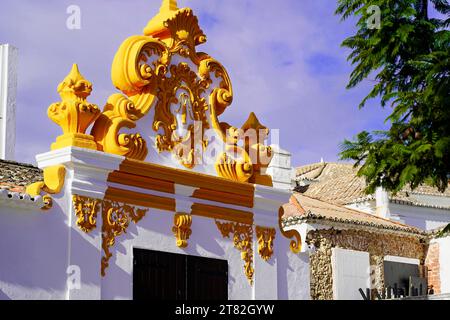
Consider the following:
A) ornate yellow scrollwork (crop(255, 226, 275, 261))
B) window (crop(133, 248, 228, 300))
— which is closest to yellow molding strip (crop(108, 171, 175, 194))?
window (crop(133, 248, 228, 300))

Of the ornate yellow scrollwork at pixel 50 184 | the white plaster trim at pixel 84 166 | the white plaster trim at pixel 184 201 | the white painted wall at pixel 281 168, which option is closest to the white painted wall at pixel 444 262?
the white painted wall at pixel 281 168

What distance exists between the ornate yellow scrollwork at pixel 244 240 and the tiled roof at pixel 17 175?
9.00 ft

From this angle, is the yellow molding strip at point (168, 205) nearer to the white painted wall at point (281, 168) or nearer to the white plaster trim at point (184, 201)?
the white plaster trim at point (184, 201)

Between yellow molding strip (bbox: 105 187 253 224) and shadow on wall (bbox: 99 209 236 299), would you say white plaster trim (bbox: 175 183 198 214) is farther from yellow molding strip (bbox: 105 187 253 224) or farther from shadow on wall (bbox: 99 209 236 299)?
shadow on wall (bbox: 99 209 236 299)

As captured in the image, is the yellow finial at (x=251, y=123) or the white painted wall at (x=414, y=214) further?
the white painted wall at (x=414, y=214)

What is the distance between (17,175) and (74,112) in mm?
2165

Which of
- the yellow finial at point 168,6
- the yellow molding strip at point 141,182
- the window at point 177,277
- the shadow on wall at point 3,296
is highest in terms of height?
the yellow finial at point 168,6

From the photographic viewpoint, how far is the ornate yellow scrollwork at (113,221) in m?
10.5

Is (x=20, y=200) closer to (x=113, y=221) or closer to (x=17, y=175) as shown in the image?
(x=113, y=221)

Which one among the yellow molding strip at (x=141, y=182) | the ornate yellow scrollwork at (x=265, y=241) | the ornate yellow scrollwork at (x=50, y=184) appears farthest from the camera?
the ornate yellow scrollwork at (x=265, y=241)

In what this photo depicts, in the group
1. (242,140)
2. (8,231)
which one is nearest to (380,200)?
(242,140)

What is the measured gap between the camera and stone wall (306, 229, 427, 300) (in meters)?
21.0

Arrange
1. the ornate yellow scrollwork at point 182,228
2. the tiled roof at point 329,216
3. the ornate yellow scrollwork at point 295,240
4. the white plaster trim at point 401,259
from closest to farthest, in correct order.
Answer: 1. the ornate yellow scrollwork at point 182,228
2. the ornate yellow scrollwork at point 295,240
3. the tiled roof at point 329,216
4. the white plaster trim at point 401,259

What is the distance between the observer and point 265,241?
12.5m
